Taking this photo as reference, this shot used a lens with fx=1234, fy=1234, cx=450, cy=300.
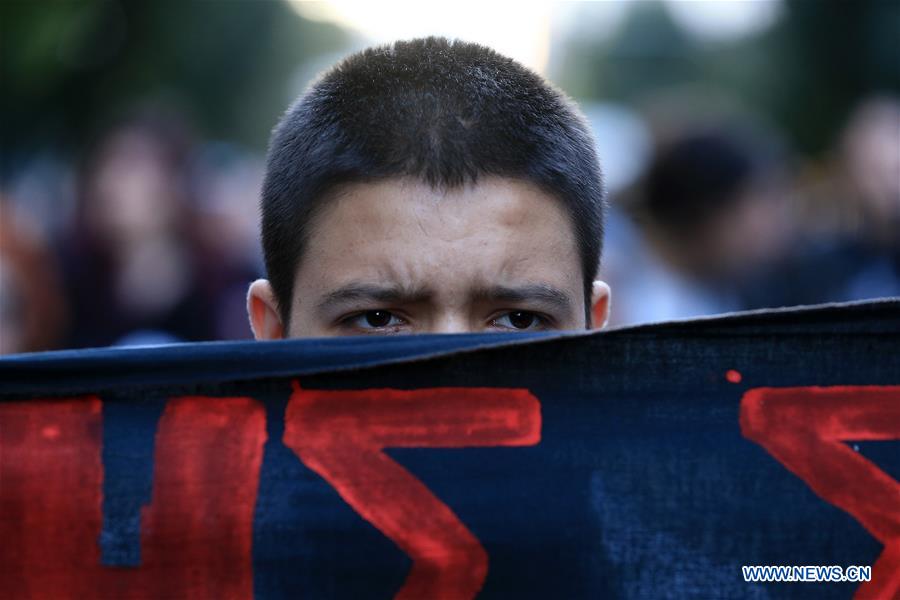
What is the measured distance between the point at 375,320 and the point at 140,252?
3083mm

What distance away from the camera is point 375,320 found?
2277 mm

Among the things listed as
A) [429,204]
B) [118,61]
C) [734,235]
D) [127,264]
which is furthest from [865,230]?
[118,61]

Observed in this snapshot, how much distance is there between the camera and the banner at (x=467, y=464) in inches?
67.6

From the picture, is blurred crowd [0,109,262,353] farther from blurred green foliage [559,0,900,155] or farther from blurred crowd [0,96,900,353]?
blurred green foliage [559,0,900,155]

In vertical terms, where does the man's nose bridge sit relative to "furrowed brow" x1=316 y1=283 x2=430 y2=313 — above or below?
below

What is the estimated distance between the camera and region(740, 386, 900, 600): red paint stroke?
68.2 inches

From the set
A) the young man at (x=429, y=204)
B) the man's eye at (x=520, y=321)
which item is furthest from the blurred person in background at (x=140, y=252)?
the man's eye at (x=520, y=321)

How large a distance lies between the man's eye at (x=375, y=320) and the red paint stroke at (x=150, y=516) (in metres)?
0.55

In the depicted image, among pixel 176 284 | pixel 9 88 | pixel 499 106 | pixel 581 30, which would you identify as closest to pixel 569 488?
pixel 499 106

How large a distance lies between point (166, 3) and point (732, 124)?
1413 cm

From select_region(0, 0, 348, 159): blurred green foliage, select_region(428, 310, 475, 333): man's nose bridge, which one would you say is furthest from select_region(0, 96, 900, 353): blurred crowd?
select_region(428, 310, 475, 333): man's nose bridge

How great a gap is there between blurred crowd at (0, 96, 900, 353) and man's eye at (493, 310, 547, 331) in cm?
213

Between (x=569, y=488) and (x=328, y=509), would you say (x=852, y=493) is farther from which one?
(x=328, y=509)

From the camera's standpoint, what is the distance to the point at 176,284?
16.7 feet
